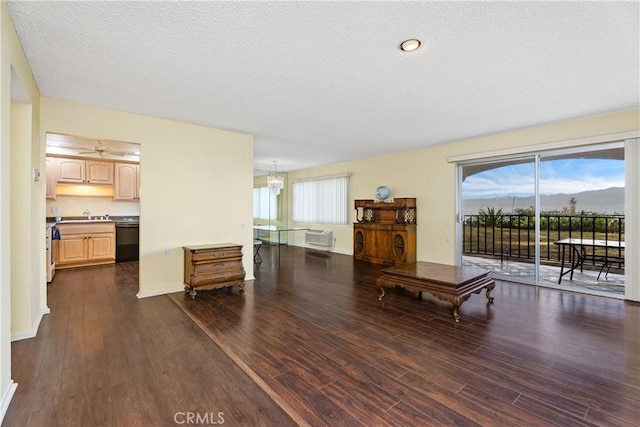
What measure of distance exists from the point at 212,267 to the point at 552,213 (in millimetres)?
5240

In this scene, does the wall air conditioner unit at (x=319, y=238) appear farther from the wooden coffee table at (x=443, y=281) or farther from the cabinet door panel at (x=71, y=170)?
Answer: the cabinet door panel at (x=71, y=170)

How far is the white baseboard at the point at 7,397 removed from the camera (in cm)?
163

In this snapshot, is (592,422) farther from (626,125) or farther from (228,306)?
(626,125)

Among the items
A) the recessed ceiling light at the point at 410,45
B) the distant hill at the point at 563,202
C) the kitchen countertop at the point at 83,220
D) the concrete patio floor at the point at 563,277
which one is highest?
the recessed ceiling light at the point at 410,45

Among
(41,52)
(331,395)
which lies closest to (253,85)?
(41,52)

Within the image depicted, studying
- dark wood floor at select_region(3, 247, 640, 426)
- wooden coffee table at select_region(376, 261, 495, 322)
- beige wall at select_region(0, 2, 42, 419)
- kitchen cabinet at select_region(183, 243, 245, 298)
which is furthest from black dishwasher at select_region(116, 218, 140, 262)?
wooden coffee table at select_region(376, 261, 495, 322)

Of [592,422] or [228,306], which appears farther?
[228,306]

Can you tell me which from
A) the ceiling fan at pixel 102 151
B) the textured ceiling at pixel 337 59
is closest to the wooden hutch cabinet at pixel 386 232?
the textured ceiling at pixel 337 59

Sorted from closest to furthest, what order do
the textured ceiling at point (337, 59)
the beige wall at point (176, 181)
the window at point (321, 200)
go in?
1. the textured ceiling at point (337, 59)
2. the beige wall at point (176, 181)
3. the window at point (321, 200)

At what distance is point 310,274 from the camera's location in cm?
517

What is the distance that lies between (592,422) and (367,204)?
17.3ft

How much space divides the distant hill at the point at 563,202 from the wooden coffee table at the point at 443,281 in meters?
1.94

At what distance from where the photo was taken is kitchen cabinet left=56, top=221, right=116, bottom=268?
544cm

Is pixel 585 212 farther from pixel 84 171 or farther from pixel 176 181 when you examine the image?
pixel 84 171
